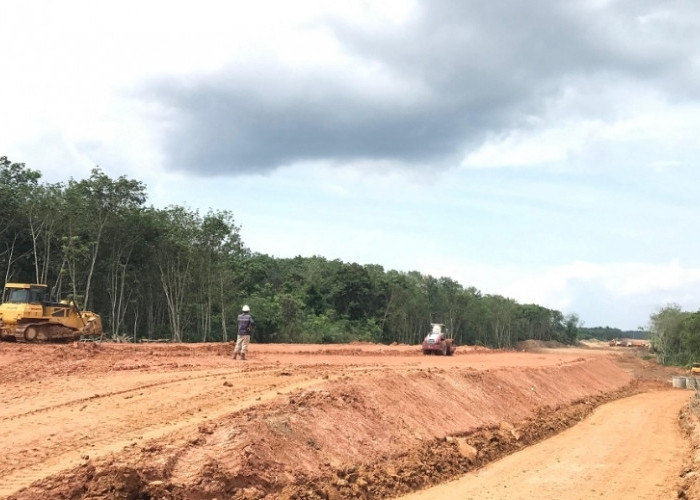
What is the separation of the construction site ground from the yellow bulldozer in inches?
182

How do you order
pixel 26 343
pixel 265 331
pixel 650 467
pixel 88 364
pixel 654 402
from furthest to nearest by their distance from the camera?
1. pixel 265 331
2. pixel 654 402
3. pixel 26 343
4. pixel 88 364
5. pixel 650 467

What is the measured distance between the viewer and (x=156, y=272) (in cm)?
5031

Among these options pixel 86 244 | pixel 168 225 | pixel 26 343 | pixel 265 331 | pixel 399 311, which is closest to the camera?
pixel 26 343

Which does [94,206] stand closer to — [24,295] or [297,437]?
[24,295]

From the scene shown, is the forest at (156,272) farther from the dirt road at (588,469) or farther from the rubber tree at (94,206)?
the dirt road at (588,469)

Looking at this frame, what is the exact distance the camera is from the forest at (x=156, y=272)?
4097 cm

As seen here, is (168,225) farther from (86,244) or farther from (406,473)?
(406,473)

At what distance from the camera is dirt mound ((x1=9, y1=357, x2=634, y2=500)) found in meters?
8.91

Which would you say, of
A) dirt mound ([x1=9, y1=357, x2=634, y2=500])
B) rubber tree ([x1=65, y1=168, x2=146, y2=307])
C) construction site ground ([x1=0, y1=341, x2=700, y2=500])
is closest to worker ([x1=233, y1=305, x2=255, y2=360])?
construction site ground ([x1=0, y1=341, x2=700, y2=500])

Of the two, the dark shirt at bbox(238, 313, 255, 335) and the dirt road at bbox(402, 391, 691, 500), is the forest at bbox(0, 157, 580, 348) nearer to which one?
the dark shirt at bbox(238, 313, 255, 335)

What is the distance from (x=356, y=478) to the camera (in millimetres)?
11086

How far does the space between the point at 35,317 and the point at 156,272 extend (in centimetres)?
2284

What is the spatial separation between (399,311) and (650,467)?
59.8 meters

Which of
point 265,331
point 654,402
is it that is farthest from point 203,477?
point 265,331
